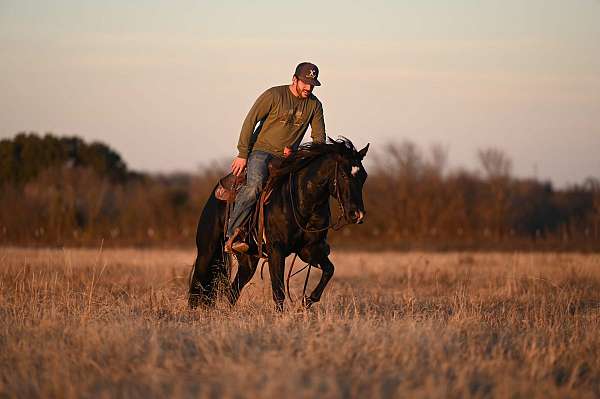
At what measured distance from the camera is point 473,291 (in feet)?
46.0

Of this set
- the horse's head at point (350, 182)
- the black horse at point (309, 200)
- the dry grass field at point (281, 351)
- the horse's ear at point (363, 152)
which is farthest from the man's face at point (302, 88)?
the dry grass field at point (281, 351)

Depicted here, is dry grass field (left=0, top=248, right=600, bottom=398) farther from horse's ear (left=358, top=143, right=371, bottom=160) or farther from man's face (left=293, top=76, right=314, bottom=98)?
man's face (left=293, top=76, right=314, bottom=98)

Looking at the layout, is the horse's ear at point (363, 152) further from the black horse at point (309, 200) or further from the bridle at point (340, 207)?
the bridle at point (340, 207)

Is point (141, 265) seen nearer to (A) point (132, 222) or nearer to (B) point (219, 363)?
(B) point (219, 363)

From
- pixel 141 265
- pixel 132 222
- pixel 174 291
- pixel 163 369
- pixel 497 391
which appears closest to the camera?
pixel 497 391

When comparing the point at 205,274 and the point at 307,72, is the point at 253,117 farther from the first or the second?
the point at 205,274

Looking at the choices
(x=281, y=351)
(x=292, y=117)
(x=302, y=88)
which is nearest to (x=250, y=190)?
(x=292, y=117)

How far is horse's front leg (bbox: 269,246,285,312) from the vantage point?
1042 centimetres

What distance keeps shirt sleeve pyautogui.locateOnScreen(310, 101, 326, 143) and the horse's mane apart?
1.00 ft

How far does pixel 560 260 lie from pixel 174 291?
1003cm

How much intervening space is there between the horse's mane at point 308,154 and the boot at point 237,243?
700 mm

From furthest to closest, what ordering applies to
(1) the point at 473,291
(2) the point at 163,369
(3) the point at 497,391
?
(1) the point at 473,291, (2) the point at 163,369, (3) the point at 497,391

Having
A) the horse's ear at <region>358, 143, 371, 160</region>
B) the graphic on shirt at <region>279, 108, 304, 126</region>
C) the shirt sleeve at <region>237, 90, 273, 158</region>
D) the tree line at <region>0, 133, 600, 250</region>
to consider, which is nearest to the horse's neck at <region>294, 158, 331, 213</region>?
the horse's ear at <region>358, 143, 371, 160</region>

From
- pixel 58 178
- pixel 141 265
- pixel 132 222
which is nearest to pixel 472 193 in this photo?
pixel 132 222
